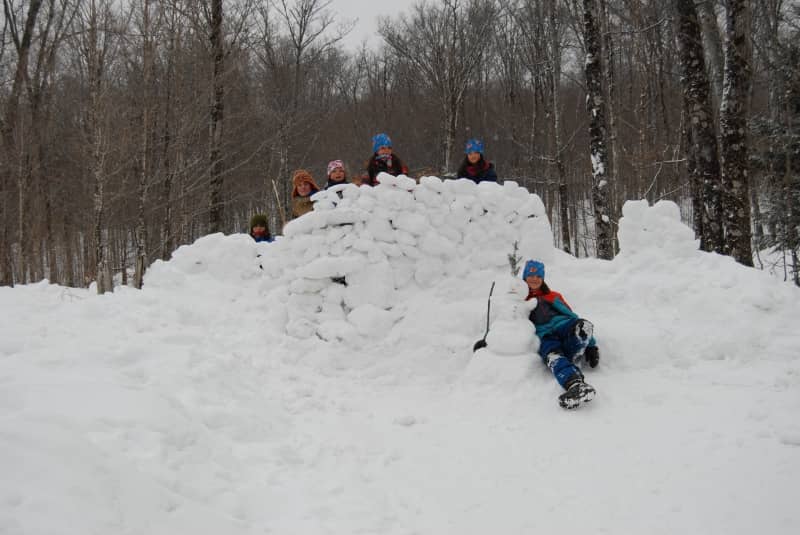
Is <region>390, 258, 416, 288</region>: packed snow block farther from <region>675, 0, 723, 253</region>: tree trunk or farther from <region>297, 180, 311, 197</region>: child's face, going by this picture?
<region>675, 0, 723, 253</region>: tree trunk

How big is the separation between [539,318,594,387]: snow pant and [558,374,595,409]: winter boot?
251mm

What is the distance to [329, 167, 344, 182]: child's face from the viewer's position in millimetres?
6773

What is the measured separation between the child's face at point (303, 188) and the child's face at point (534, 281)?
13.2 feet

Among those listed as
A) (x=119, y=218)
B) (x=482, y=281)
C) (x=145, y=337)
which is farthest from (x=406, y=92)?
(x=145, y=337)

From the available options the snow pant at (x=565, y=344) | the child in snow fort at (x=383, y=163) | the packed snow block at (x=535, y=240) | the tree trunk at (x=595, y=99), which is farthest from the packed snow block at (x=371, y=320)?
the tree trunk at (x=595, y=99)

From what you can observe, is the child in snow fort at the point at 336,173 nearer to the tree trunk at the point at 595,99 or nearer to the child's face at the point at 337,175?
the child's face at the point at 337,175

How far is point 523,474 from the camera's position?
3.01 m

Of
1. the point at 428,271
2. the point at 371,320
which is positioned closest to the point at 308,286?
the point at 371,320

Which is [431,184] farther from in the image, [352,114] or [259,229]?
[352,114]

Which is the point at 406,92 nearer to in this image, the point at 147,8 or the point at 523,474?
the point at 147,8

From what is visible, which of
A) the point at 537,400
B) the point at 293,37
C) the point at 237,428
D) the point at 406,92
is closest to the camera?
the point at 237,428

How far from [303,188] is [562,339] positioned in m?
4.64

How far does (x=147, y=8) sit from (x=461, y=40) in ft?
29.5

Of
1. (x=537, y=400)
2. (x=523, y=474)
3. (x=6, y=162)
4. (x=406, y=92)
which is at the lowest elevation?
(x=523, y=474)
